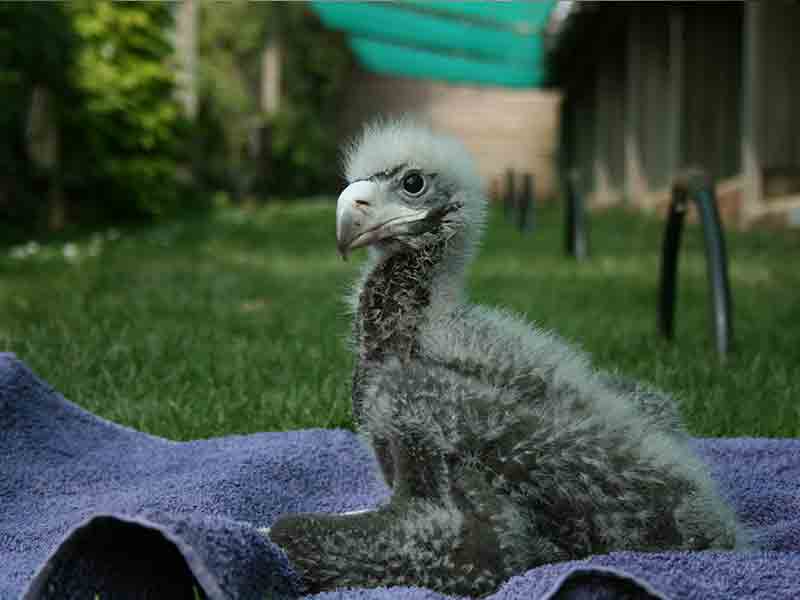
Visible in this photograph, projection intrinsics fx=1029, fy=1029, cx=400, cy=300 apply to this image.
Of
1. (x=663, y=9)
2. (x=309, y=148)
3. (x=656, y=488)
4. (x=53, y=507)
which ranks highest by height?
(x=663, y=9)

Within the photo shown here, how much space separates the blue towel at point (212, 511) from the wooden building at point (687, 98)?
2.65 m

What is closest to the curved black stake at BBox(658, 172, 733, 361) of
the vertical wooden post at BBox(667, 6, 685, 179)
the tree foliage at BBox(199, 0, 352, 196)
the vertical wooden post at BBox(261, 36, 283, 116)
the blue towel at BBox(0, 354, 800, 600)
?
the blue towel at BBox(0, 354, 800, 600)

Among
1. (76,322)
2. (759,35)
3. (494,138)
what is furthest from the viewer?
(494,138)

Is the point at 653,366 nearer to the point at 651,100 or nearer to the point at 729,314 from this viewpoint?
the point at 729,314

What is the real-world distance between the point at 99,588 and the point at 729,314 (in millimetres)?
3031

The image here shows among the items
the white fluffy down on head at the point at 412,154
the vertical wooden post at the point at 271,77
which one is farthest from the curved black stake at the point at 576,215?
the vertical wooden post at the point at 271,77

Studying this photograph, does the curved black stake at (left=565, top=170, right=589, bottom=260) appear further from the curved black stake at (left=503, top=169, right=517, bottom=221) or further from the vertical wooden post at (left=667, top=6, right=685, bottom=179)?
the curved black stake at (left=503, top=169, right=517, bottom=221)

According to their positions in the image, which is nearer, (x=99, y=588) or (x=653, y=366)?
(x=99, y=588)

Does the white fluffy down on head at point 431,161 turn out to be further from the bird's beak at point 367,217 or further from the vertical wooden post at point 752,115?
the vertical wooden post at point 752,115

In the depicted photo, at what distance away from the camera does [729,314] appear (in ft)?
13.7

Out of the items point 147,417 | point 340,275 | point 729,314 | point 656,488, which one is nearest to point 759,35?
point 340,275

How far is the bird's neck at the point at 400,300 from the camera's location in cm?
216

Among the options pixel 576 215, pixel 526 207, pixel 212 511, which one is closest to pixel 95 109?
pixel 526 207

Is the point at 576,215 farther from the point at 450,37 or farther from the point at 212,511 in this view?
the point at 450,37
